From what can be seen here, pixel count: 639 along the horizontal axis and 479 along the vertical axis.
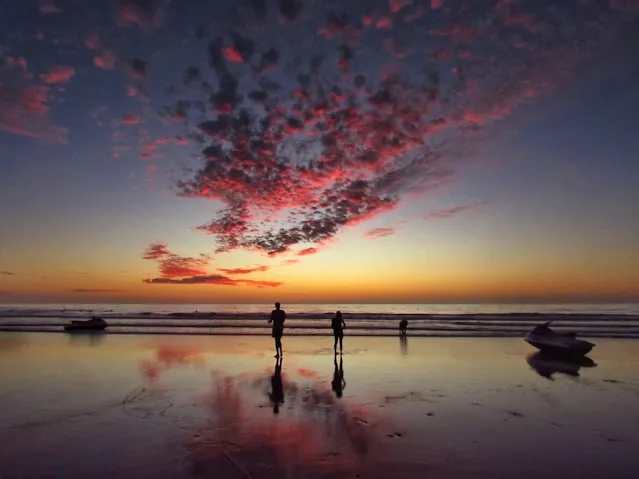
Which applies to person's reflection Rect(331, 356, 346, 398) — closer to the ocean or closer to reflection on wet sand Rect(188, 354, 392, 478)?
reflection on wet sand Rect(188, 354, 392, 478)

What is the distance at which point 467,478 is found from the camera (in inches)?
287

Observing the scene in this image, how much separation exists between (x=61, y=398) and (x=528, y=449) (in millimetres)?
13020

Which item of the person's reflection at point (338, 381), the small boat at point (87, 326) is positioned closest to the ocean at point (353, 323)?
the small boat at point (87, 326)

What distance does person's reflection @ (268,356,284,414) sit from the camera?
12.3 m

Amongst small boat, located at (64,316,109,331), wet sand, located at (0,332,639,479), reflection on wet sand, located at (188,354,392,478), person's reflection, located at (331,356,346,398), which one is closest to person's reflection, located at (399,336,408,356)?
wet sand, located at (0,332,639,479)

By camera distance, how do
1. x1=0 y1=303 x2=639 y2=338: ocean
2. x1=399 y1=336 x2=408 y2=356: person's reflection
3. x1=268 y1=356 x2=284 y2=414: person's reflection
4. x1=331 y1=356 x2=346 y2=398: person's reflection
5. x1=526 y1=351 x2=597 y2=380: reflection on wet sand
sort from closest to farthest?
1. x1=268 y1=356 x2=284 y2=414: person's reflection
2. x1=331 y1=356 x2=346 y2=398: person's reflection
3. x1=526 y1=351 x2=597 y2=380: reflection on wet sand
4. x1=399 y1=336 x2=408 y2=356: person's reflection
5. x1=0 y1=303 x2=639 y2=338: ocean

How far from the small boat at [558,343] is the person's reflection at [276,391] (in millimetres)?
14360

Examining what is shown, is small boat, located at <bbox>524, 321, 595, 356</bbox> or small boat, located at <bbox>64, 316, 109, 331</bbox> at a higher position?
small boat, located at <bbox>64, 316, 109, 331</bbox>

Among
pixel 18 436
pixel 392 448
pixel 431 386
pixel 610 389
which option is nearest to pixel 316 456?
pixel 392 448

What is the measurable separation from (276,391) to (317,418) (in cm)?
352

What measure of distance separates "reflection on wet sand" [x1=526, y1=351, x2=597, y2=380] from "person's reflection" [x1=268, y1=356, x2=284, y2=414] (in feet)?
34.4

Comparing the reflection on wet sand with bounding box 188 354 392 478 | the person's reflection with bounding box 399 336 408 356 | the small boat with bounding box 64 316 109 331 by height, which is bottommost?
the reflection on wet sand with bounding box 188 354 392 478

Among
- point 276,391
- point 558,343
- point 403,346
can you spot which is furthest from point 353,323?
point 276,391

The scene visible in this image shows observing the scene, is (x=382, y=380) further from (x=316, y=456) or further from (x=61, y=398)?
(x=61, y=398)
